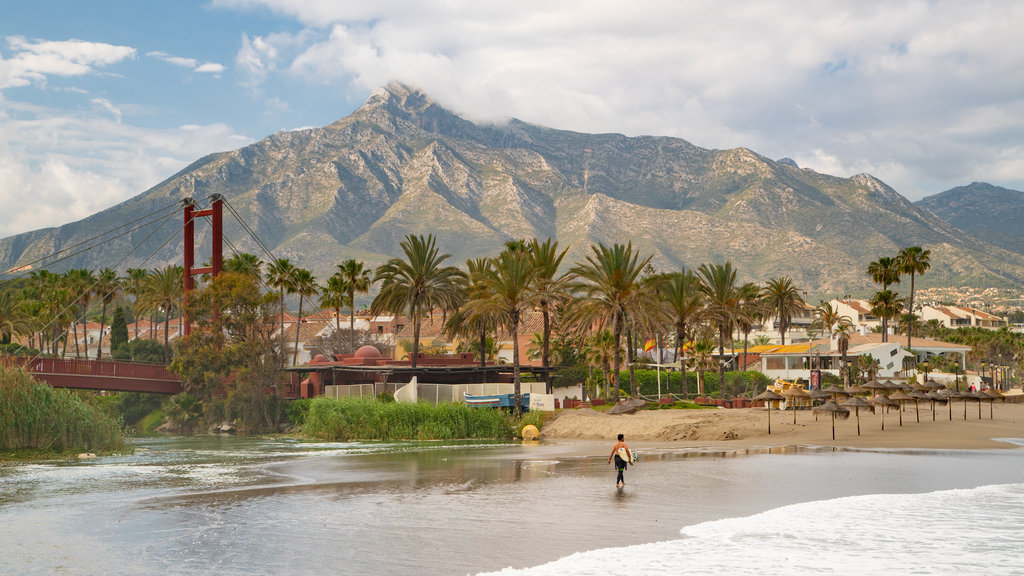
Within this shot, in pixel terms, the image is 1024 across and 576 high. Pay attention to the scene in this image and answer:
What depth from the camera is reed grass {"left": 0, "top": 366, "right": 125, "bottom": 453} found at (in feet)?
124

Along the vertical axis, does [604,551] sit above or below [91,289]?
below

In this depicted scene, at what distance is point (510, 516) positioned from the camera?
2027 cm

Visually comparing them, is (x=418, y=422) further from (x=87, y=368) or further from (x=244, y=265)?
(x=244, y=265)

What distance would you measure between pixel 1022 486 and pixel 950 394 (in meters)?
34.4

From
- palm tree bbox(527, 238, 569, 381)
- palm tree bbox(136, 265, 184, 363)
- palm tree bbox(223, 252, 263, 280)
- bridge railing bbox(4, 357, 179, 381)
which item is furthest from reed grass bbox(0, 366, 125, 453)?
palm tree bbox(136, 265, 184, 363)

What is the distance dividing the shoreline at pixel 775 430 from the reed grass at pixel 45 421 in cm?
2397

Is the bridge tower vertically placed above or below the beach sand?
above

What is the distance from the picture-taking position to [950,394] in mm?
57562

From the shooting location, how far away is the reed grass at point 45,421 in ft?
124

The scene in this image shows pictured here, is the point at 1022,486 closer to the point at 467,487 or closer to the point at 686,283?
the point at 467,487

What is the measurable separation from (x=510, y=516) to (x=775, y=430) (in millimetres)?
32207

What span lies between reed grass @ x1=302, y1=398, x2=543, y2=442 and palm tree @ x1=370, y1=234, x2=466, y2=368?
14118mm

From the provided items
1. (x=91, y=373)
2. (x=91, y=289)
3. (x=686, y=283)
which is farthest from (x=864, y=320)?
(x=91, y=373)

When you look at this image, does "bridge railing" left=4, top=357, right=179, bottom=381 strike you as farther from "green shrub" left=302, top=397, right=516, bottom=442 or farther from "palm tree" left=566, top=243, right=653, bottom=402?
"palm tree" left=566, top=243, right=653, bottom=402
